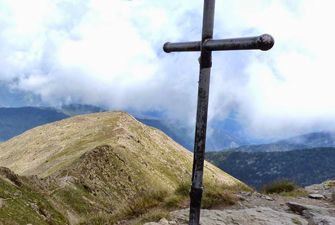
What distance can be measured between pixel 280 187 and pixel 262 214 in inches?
436

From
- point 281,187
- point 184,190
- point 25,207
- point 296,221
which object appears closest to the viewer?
point 296,221

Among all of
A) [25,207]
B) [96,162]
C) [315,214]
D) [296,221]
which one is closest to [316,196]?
[315,214]

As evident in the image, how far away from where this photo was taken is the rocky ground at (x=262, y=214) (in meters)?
15.6

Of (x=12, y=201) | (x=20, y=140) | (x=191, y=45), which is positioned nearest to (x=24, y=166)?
(x=20, y=140)

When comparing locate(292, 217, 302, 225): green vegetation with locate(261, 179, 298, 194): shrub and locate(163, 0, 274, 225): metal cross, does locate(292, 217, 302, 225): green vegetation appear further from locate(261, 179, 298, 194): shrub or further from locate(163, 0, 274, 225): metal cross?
locate(261, 179, 298, 194): shrub

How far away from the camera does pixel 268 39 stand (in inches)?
356

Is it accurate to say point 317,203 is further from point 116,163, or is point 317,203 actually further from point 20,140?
point 20,140

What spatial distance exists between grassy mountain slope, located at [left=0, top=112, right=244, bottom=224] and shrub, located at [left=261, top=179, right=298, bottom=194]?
42.7 feet

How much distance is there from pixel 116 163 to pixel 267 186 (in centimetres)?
4416

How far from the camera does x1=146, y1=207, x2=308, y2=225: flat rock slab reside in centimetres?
1540

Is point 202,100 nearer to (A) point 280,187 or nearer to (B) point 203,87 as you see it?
(B) point 203,87

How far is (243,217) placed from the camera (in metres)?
16.2

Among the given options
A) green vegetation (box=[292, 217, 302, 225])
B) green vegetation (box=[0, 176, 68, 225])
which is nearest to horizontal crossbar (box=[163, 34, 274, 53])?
green vegetation (box=[292, 217, 302, 225])

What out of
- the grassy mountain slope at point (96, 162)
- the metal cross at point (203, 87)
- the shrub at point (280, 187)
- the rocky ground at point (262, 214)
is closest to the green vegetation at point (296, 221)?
the rocky ground at point (262, 214)
